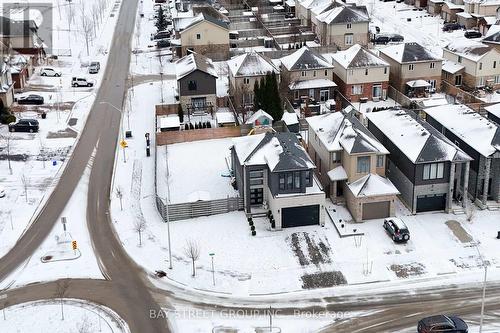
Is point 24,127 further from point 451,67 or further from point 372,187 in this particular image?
point 451,67

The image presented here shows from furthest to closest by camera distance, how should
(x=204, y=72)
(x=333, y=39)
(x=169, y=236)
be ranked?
(x=333, y=39), (x=204, y=72), (x=169, y=236)

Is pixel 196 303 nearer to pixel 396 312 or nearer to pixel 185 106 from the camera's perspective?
pixel 396 312

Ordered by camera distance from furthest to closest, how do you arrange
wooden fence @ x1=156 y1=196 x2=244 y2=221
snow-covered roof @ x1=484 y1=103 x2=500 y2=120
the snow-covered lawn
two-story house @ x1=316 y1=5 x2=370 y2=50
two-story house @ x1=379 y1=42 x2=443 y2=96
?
two-story house @ x1=316 y1=5 x2=370 y2=50 → two-story house @ x1=379 y1=42 x2=443 y2=96 → snow-covered roof @ x1=484 y1=103 x2=500 y2=120 → the snow-covered lawn → wooden fence @ x1=156 y1=196 x2=244 y2=221

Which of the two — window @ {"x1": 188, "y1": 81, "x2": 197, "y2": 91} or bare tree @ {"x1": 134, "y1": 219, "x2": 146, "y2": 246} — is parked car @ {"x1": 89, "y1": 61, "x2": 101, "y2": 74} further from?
bare tree @ {"x1": 134, "y1": 219, "x2": 146, "y2": 246}

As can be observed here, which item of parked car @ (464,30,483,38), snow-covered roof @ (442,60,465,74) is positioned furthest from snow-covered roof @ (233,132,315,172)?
parked car @ (464,30,483,38)

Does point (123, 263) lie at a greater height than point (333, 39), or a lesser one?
lesser

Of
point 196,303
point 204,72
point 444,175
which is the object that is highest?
point 204,72

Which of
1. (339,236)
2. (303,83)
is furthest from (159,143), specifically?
(339,236)

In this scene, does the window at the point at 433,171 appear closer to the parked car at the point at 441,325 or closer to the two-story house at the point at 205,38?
the parked car at the point at 441,325
